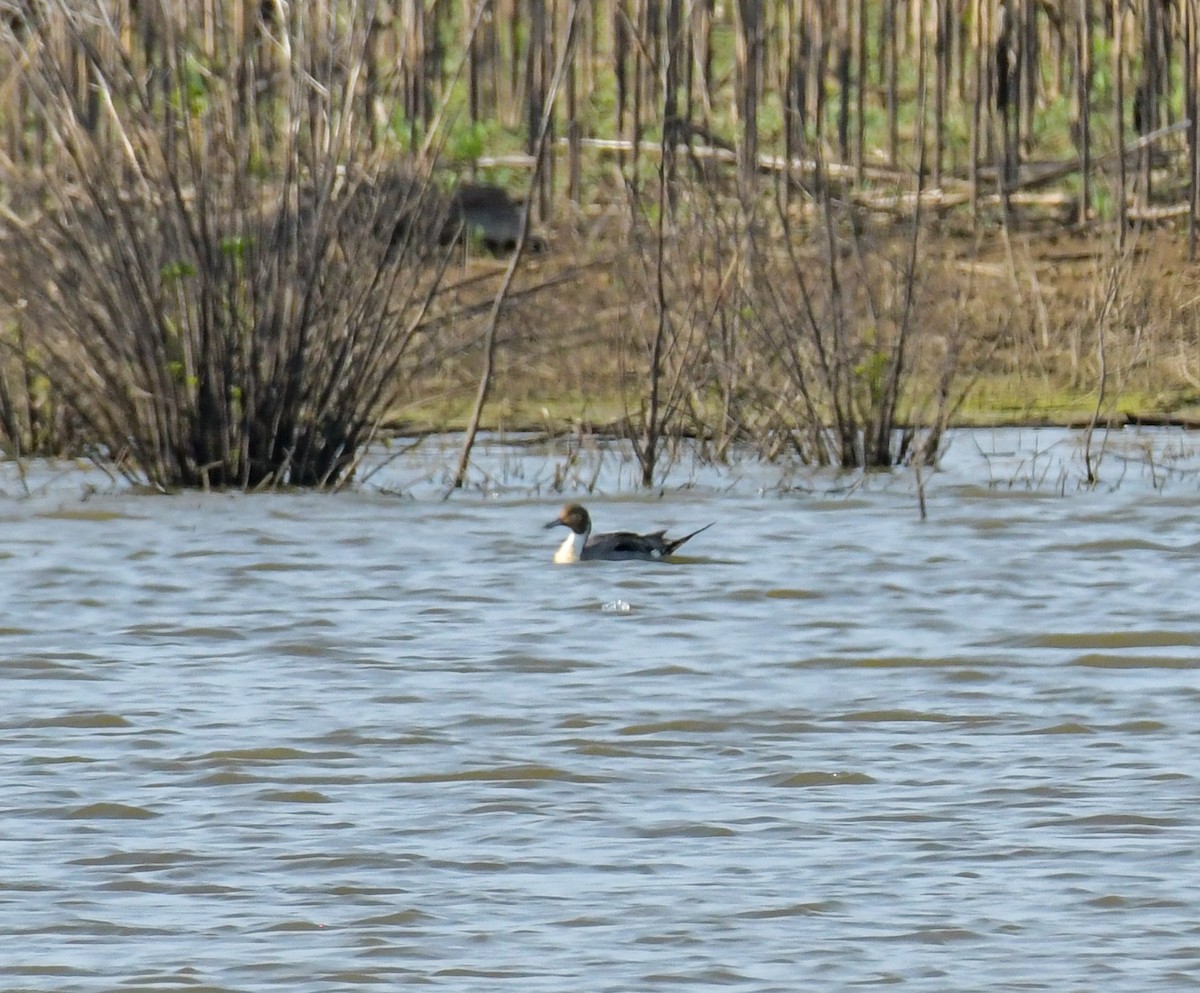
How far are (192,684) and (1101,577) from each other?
362 centimetres

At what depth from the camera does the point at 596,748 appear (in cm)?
648

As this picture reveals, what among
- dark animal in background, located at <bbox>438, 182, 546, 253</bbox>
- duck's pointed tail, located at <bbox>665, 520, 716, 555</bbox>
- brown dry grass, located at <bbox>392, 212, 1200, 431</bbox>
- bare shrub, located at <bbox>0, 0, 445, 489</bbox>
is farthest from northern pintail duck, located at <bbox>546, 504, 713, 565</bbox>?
dark animal in background, located at <bbox>438, 182, 546, 253</bbox>

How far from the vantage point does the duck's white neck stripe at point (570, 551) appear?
9.90 meters

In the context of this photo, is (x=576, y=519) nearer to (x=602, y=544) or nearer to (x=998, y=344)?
(x=602, y=544)

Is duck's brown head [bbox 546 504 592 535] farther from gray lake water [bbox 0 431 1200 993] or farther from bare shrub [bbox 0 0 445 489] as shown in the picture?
bare shrub [bbox 0 0 445 489]

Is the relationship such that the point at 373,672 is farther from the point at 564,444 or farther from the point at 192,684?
the point at 564,444

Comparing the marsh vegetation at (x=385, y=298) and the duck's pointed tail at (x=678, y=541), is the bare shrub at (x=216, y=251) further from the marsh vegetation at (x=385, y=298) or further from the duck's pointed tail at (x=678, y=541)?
the duck's pointed tail at (x=678, y=541)

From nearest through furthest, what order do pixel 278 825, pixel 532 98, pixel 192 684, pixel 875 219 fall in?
pixel 278 825
pixel 192 684
pixel 875 219
pixel 532 98

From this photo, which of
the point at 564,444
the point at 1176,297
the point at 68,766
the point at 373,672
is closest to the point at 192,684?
the point at 373,672

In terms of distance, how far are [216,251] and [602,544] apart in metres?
2.07

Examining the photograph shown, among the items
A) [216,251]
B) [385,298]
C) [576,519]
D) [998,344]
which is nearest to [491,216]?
[998,344]

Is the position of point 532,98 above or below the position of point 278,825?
above

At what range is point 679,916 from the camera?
4887mm

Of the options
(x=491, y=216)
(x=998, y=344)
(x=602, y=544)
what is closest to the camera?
(x=602, y=544)
